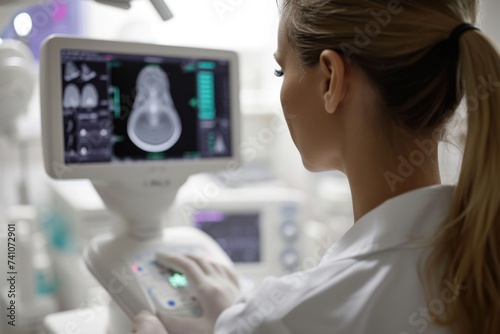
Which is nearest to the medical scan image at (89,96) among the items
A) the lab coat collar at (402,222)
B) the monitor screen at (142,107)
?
the monitor screen at (142,107)

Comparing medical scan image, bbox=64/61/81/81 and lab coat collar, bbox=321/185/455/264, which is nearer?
lab coat collar, bbox=321/185/455/264

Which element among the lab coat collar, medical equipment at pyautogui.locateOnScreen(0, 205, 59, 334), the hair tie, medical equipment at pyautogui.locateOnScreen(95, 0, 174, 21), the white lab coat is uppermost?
medical equipment at pyautogui.locateOnScreen(95, 0, 174, 21)

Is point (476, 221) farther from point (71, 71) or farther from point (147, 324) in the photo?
point (71, 71)

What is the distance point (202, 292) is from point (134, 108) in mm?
420

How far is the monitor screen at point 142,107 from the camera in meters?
1.06

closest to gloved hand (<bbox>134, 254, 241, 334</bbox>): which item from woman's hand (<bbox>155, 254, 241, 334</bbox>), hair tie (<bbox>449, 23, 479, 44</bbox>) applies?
woman's hand (<bbox>155, 254, 241, 334</bbox>)

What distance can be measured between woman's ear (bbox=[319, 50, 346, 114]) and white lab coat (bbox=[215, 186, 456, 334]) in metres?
0.16

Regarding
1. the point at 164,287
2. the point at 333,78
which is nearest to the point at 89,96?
the point at 164,287

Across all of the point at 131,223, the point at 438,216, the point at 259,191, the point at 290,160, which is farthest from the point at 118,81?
the point at 290,160

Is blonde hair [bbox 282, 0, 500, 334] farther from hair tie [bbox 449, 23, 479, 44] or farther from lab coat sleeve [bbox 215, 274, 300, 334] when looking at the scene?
lab coat sleeve [bbox 215, 274, 300, 334]

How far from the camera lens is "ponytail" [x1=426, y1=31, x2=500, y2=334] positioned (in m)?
0.66

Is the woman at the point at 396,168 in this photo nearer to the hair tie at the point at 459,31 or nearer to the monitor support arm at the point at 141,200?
the hair tie at the point at 459,31

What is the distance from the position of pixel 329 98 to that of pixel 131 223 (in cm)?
61

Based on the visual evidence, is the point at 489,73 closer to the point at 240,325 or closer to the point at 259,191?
the point at 240,325
